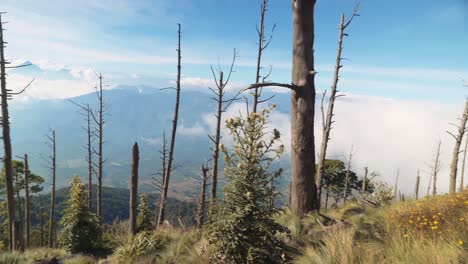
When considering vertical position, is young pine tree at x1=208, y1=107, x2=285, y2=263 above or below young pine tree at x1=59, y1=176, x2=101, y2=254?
above

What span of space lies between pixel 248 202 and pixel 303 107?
141 inches

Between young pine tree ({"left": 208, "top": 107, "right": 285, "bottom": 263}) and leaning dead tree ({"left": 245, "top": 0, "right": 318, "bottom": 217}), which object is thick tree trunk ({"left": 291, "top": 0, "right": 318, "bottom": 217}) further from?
young pine tree ({"left": 208, "top": 107, "right": 285, "bottom": 263})

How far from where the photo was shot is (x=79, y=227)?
9.74m

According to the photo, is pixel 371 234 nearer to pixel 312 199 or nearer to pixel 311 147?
pixel 312 199

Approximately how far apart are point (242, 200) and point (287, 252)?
139 cm

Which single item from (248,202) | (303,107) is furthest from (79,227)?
(303,107)

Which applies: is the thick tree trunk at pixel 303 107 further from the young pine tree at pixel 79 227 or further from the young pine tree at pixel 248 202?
the young pine tree at pixel 79 227

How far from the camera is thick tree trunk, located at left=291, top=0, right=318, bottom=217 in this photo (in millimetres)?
7223

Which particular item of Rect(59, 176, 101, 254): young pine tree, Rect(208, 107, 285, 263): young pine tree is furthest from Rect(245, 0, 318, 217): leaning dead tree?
Rect(59, 176, 101, 254): young pine tree

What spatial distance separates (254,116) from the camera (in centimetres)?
462

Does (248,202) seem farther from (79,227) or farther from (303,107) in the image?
(79,227)

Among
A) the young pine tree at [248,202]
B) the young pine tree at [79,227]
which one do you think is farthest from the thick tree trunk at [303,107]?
the young pine tree at [79,227]

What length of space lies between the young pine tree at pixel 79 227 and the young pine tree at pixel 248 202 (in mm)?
6962

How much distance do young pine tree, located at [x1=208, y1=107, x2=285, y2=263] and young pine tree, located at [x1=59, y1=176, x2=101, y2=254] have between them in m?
6.96
